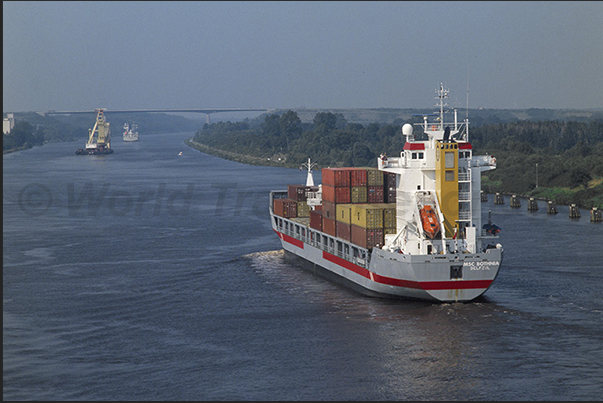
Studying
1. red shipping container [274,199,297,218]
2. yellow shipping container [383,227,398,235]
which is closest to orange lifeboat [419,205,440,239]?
yellow shipping container [383,227,398,235]

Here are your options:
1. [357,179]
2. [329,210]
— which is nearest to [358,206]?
[357,179]

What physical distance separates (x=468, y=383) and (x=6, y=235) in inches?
1633

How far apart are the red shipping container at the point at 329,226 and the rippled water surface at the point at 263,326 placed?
2.81m

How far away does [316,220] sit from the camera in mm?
46750

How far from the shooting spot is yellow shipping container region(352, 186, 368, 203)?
42.6 metres

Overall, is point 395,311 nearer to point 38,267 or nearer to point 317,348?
point 317,348

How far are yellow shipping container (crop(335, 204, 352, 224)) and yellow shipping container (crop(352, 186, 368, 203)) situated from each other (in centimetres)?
84

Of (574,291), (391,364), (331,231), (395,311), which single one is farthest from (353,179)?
(391,364)

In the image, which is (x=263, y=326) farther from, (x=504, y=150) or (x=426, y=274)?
(x=504, y=150)

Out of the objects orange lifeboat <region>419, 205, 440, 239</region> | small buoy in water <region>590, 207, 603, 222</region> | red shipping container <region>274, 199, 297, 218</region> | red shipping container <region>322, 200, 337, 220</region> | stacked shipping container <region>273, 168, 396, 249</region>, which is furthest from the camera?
small buoy in water <region>590, 207, 603, 222</region>

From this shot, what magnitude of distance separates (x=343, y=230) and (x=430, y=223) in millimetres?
7005

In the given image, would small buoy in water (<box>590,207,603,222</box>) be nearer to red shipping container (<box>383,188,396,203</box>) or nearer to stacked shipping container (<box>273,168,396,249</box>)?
stacked shipping container (<box>273,168,396,249</box>)

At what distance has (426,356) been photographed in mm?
30109

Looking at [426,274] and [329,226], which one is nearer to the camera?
[426,274]
